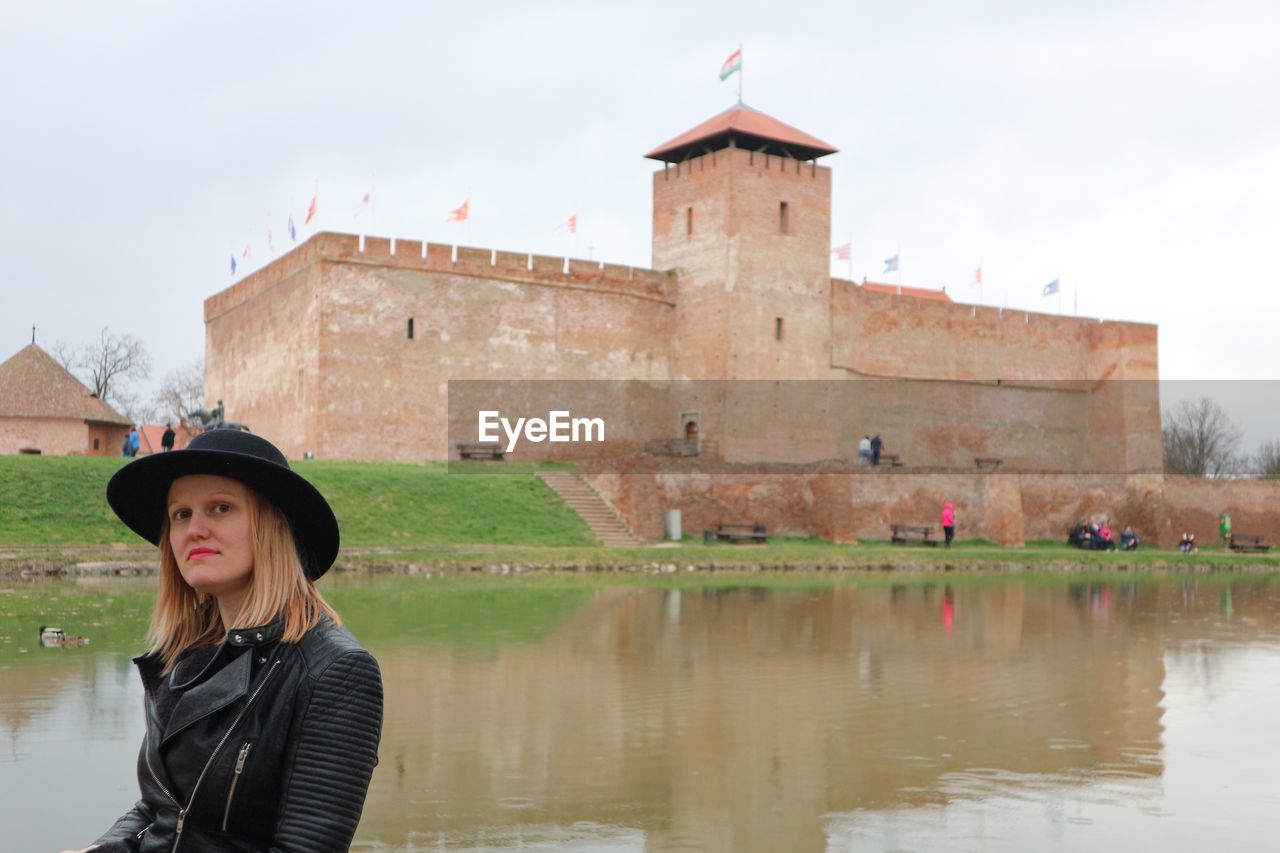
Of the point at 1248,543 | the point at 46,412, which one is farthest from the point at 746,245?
the point at 46,412

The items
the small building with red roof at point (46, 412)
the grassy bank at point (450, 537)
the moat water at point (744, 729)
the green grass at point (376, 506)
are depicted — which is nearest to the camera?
the moat water at point (744, 729)

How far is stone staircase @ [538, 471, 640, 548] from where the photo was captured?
25.2m

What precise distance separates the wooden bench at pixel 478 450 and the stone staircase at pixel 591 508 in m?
2.15

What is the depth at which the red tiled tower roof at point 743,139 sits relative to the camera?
33.0 m

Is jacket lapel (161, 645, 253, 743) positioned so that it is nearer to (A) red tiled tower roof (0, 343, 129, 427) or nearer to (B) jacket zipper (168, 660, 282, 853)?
(B) jacket zipper (168, 660, 282, 853)

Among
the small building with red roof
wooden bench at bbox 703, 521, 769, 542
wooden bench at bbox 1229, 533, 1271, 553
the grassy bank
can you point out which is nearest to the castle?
the grassy bank

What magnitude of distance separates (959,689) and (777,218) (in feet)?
80.7

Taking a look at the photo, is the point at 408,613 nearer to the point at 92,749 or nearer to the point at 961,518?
the point at 92,749

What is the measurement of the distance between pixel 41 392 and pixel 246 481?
1127 inches

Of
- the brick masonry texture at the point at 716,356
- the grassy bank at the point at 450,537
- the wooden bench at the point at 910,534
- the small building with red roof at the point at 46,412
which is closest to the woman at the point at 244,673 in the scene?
the grassy bank at the point at 450,537

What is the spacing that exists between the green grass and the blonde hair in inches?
683

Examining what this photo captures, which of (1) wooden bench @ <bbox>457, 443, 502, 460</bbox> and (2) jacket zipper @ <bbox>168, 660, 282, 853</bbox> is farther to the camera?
(1) wooden bench @ <bbox>457, 443, 502, 460</bbox>

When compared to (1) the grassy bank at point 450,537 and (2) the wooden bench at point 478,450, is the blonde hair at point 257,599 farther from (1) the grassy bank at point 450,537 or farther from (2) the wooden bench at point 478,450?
(2) the wooden bench at point 478,450

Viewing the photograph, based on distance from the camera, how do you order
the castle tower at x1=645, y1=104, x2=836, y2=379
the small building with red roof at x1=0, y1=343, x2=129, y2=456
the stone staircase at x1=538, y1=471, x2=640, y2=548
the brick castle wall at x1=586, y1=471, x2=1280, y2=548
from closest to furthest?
the stone staircase at x1=538, y1=471, x2=640, y2=548
the brick castle wall at x1=586, y1=471, x2=1280, y2=548
the small building with red roof at x1=0, y1=343, x2=129, y2=456
the castle tower at x1=645, y1=104, x2=836, y2=379
